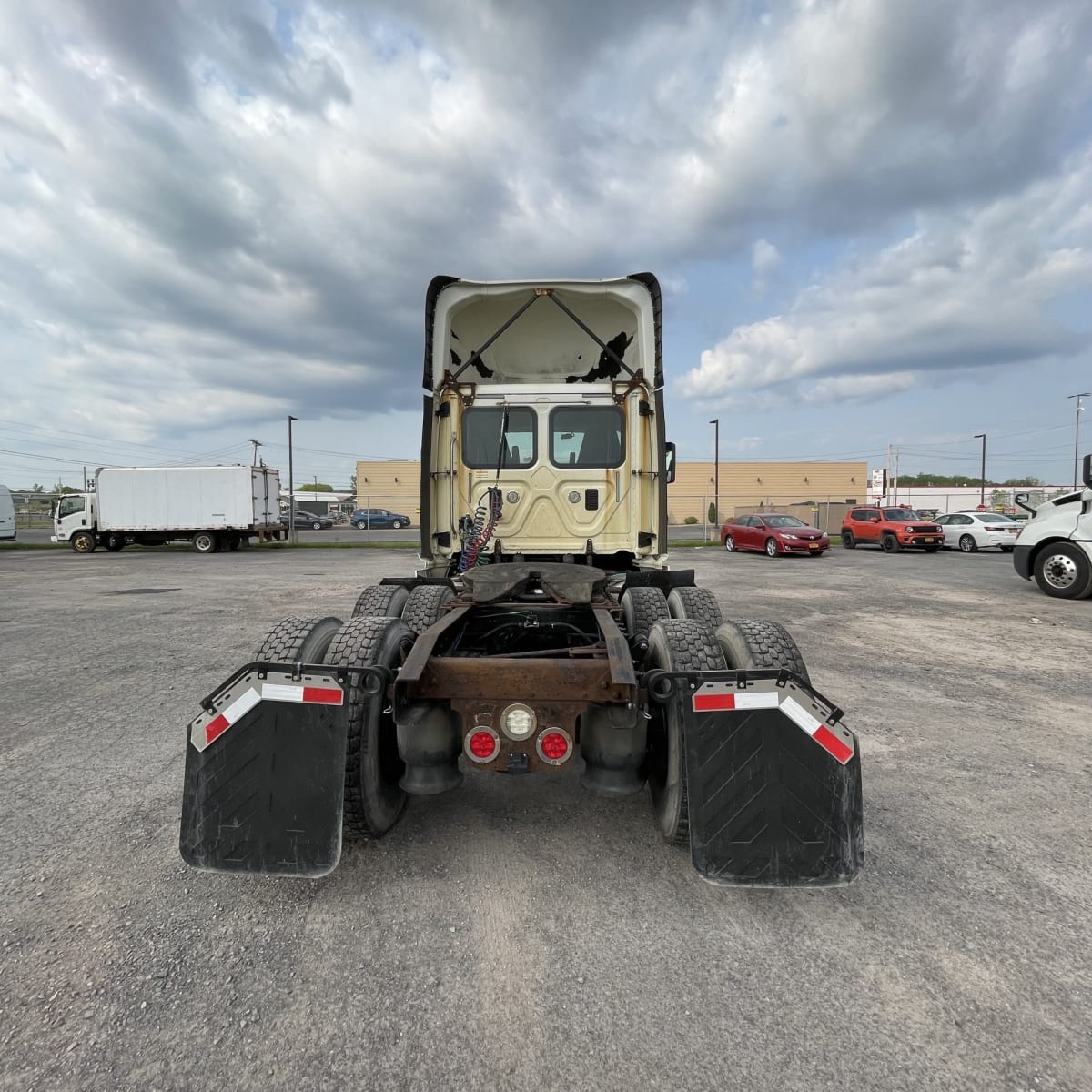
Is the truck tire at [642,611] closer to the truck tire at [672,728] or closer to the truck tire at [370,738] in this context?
the truck tire at [672,728]

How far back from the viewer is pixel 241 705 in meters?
2.29

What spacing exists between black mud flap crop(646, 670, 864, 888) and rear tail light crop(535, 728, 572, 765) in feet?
1.60

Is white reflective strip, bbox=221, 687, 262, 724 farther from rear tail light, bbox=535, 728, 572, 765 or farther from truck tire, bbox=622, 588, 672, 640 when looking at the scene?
truck tire, bbox=622, 588, 672, 640

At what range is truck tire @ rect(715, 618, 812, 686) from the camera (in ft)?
8.46

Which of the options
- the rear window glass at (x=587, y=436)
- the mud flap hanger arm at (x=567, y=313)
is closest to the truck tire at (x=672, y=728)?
the rear window glass at (x=587, y=436)

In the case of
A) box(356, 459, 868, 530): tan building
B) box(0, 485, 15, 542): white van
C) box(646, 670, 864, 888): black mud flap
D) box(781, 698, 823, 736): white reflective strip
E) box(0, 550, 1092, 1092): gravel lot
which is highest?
box(356, 459, 868, 530): tan building

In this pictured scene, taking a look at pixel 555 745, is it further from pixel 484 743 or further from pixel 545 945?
pixel 545 945

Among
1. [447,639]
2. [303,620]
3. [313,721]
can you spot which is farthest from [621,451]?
[313,721]

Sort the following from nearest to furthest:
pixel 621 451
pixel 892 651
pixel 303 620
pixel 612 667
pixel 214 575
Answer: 1. pixel 612 667
2. pixel 303 620
3. pixel 621 451
4. pixel 892 651
5. pixel 214 575

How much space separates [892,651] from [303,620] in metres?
6.45

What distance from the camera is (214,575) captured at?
1502 cm

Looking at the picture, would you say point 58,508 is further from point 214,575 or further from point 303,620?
point 303,620

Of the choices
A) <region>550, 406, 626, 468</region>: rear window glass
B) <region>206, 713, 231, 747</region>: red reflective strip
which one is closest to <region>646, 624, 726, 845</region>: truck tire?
<region>206, 713, 231, 747</region>: red reflective strip

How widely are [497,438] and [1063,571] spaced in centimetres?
1092
